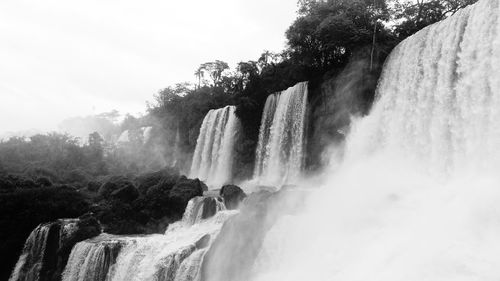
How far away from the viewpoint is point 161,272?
13617mm

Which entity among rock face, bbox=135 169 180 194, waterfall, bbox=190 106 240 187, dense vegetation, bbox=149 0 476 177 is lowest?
rock face, bbox=135 169 180 194

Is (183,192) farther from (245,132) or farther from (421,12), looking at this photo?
(421,12)

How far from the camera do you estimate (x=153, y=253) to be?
49.1 feet

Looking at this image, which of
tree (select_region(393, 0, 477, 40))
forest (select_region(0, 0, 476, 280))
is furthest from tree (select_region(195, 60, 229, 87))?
tree (select_region(393, 0, 477, 40))

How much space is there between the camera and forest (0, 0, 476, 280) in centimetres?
1938

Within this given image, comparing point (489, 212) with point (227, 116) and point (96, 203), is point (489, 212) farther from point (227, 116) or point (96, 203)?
point (227, 116)

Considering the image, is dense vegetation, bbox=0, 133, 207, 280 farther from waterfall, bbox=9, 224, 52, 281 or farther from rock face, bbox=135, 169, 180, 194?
waterfall, bbox=9, 224, 52, 281

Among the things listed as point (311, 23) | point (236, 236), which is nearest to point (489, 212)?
point (236, 236)

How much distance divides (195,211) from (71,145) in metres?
23.0

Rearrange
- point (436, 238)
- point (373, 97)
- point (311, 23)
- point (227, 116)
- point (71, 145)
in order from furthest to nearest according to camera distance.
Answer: point (71, 145), point (227, 116), point (311, 23), point (373, 97), point (436, 238)

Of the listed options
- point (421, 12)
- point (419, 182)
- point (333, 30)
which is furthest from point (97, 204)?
point (421, 12)

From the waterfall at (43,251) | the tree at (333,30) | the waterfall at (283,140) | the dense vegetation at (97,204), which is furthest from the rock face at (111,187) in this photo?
the tree at (333,30)

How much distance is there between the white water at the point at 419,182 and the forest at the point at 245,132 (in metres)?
2.41

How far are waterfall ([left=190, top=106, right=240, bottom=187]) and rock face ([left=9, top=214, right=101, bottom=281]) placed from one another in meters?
11.7
